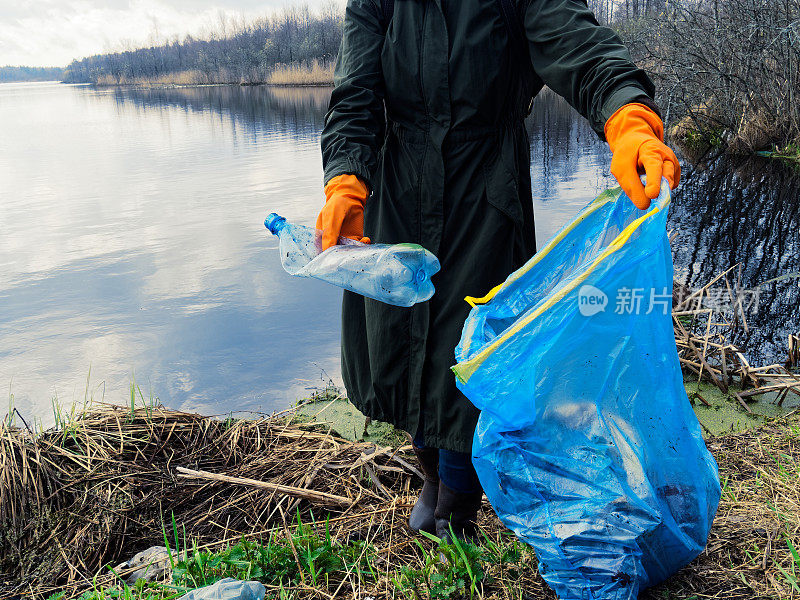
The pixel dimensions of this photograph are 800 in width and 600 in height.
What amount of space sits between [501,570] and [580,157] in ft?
32.4

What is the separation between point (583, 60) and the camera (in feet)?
4.82

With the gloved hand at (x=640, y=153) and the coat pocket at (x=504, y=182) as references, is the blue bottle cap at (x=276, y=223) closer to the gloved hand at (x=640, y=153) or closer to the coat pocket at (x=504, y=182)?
the coat pocket at (x=504, y=182)

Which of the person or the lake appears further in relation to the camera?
the lake

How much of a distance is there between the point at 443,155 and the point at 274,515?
1477 mm

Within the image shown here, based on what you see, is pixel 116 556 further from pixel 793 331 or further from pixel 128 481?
pixel 793 331

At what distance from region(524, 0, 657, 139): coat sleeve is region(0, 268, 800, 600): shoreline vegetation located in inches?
46.3

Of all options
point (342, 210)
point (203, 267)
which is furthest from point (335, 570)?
point (203, 267)

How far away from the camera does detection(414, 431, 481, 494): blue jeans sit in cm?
178

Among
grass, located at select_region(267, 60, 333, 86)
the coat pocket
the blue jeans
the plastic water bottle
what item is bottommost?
the blue jeans

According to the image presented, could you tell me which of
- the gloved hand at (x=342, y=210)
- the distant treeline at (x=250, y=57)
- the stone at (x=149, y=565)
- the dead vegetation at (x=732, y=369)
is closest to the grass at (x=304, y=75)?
the distant treeline at (x=250, y=57)

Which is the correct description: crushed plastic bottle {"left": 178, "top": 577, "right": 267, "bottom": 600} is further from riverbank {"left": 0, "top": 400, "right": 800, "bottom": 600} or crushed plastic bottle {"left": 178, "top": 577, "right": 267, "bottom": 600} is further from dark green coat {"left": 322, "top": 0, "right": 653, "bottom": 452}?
dark green coat {"left": 322, "top": 0, "right": 653, "bottom": 452}

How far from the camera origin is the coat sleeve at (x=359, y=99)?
1.63m

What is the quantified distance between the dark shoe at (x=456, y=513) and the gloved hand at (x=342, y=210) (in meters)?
0.82

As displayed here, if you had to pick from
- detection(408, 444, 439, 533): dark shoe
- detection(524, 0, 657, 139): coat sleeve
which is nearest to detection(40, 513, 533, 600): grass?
detection(408, 444, 439, 533): dark shoe
